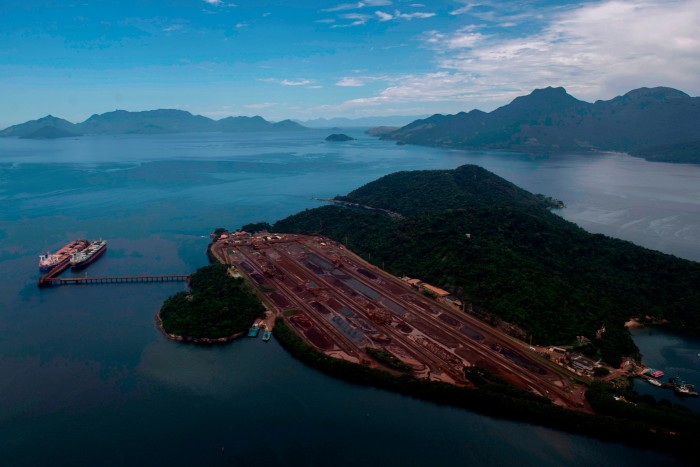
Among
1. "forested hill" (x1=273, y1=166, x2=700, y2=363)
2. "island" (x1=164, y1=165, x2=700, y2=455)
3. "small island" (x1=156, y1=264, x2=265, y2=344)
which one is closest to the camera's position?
"island" (x1=164, y1=165, x2=700, y2=455)

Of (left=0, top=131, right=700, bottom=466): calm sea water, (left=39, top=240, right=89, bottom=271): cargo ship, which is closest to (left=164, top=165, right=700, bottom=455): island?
(left=0, top=131, right=700, bottom=466): calm sea water

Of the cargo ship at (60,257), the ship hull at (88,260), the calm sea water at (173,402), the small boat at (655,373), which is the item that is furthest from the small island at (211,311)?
the small boat at (655,373)

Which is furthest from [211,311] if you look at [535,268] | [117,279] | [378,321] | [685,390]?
[685,390]

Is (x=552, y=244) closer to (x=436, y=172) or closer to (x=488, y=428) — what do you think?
(x=488, y=428)

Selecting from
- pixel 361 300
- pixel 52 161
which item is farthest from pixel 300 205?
pixel 52 161

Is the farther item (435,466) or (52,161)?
(52,161)

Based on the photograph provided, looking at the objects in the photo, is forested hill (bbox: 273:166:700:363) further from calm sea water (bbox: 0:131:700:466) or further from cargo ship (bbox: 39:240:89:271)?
cargo ship (bbox: 39:240:89:271)
